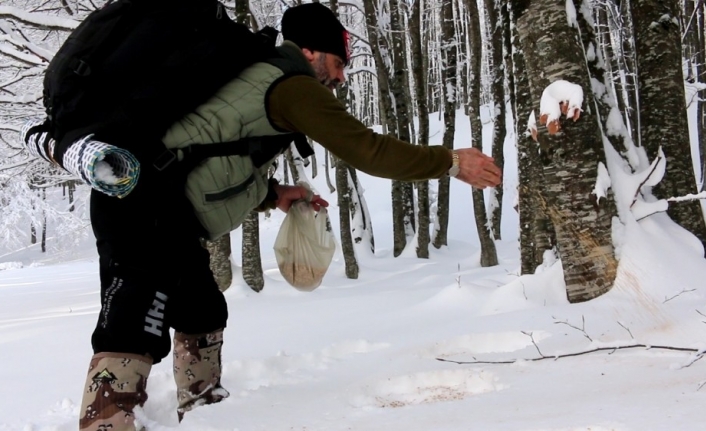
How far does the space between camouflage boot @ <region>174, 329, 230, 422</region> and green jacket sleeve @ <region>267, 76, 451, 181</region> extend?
105 centimetres

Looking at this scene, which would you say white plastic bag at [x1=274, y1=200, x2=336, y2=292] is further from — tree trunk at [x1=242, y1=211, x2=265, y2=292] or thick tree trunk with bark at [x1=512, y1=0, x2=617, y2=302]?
tree trunk at [x1=242, y1=211, x2=265, y2=292]

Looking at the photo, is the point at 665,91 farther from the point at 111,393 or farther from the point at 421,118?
the point at 421,118

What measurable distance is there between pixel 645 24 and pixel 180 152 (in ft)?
11.0

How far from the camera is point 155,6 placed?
1.81 m

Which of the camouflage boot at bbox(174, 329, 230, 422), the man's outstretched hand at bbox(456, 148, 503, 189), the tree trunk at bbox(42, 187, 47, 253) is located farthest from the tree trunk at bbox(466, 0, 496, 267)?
the tree trunk at bbox(42, 187, 47, 253)

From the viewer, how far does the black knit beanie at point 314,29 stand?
2.10 m

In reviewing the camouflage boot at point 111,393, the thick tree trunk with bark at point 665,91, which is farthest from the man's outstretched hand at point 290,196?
the thick tree trunk with bark at point 665,91

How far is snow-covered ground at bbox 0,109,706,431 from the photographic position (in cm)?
174

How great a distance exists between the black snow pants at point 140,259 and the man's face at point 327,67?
2.42 ft

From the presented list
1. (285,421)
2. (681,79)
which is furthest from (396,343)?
(681,79)

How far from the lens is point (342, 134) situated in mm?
1805

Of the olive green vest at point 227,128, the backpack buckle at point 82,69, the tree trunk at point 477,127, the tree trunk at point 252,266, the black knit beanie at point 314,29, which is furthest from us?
the tree trunk at point 477,127

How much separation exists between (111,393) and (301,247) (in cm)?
103

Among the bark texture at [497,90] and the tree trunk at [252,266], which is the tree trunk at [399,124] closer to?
the bark texture at [497,90]
